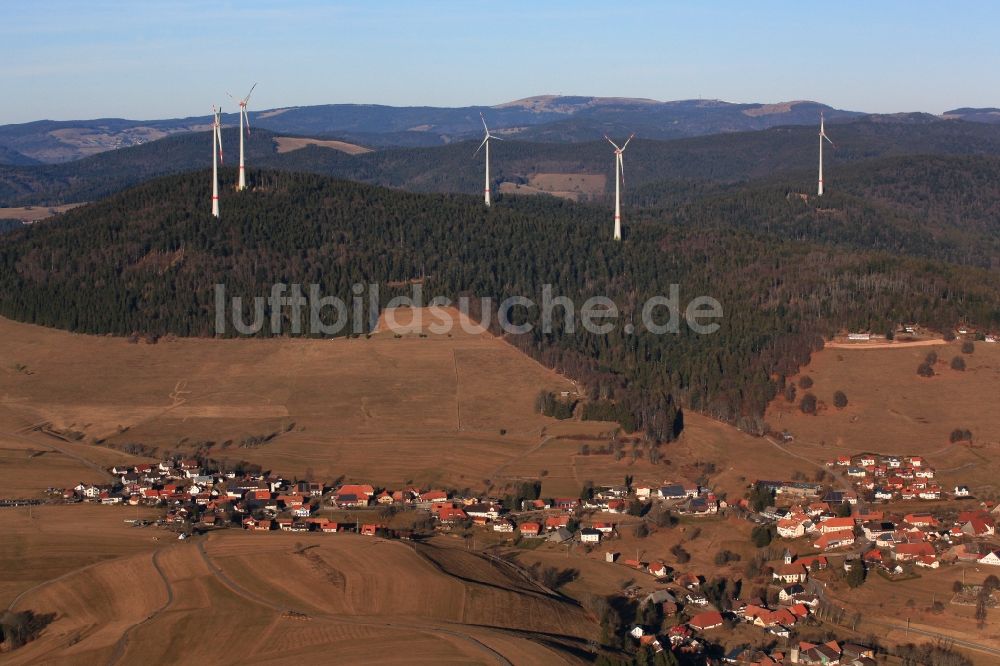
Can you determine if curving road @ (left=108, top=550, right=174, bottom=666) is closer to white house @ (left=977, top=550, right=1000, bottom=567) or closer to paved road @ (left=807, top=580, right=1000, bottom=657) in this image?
paved road @ (left=807, top=580, right=1000, bottom=657)

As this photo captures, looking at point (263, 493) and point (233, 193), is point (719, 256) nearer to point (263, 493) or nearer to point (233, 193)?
point (233, 193)

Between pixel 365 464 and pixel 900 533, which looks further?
pixel 365 464

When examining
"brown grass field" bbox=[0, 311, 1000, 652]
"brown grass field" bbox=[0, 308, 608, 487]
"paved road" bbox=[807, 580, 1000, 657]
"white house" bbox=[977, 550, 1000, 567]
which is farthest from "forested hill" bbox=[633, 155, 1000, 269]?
"paved road" bbox=[807, 580, 1000, 657]

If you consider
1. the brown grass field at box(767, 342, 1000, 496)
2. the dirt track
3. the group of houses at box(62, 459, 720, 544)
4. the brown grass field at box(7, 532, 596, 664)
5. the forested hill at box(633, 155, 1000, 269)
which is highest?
the forested hill at box(633, 155, 1000, 269)

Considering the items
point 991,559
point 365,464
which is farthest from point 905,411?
point 365,464

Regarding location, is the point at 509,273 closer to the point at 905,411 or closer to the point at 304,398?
the point at 304,398

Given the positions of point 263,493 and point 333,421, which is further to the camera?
point 333,421

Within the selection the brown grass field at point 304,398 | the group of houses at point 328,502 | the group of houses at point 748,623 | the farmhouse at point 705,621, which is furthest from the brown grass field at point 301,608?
the brown grass field at point 304,398

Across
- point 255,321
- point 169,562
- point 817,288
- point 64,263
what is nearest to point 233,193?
point 64,263
